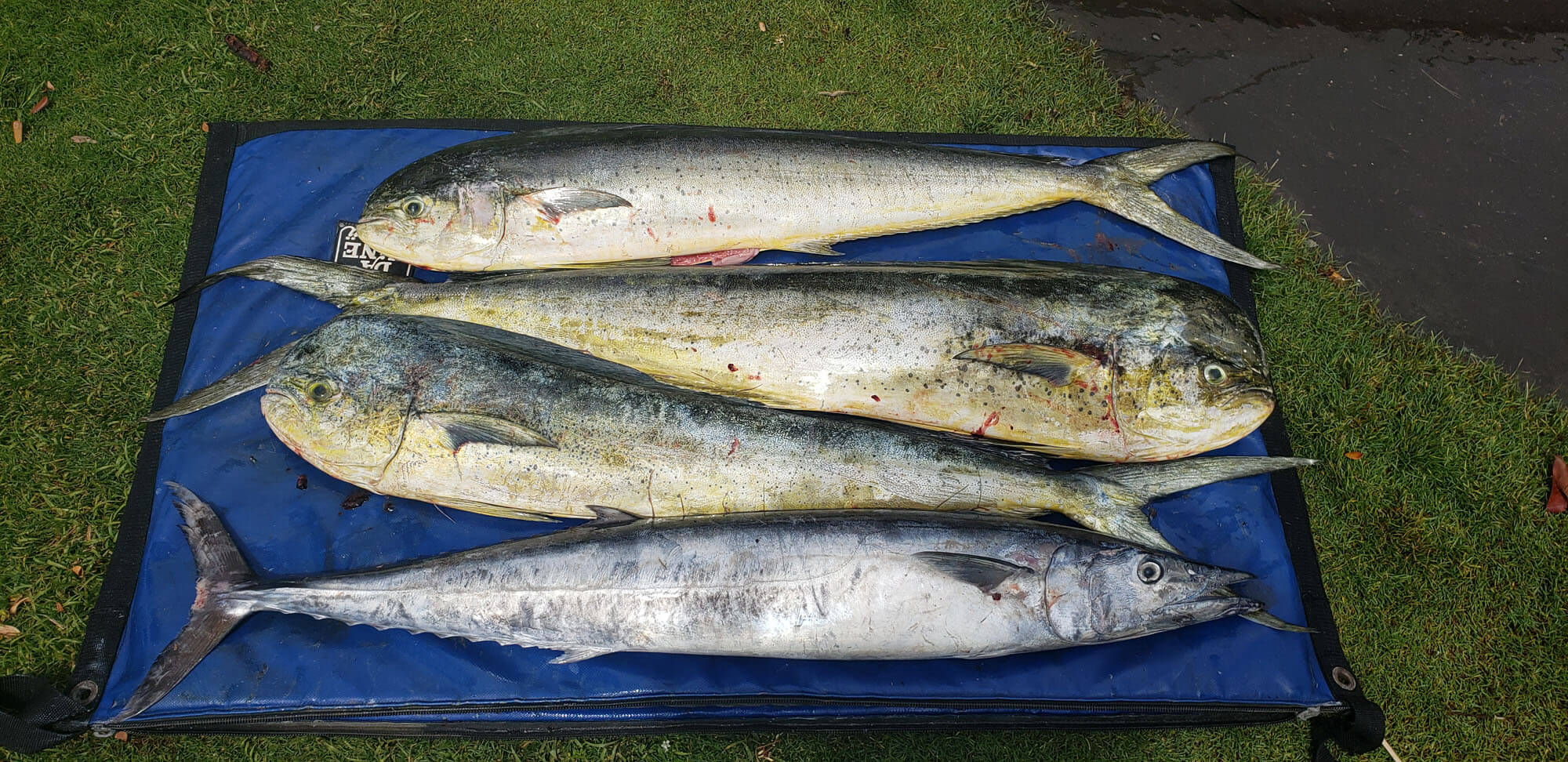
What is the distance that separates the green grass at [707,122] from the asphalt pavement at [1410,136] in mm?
296

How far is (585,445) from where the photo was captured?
9.20 ft

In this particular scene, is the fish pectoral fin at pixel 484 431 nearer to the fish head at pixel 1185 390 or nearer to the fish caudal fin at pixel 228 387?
the fish caudal fin at pixel 228 387

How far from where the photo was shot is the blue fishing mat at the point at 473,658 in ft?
9.47

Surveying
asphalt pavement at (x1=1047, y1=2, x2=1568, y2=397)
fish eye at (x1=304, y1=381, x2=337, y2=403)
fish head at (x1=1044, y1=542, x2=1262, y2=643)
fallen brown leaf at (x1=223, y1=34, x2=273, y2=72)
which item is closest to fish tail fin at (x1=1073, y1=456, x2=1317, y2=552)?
fish head at (x1=1044, y1=542, x2=1262, y2=643)

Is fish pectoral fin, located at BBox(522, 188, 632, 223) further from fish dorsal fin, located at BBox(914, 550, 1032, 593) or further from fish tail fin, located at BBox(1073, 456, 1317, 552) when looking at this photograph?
fish tail fin, located at BBox(1073, 456, 1317, 552)

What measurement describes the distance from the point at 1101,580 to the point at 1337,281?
276cm

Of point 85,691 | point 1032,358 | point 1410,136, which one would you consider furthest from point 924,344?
point 1410,136

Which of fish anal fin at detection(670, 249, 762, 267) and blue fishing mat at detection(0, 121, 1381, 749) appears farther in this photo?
fish anal fin at detection(670, 249, 762, 267)

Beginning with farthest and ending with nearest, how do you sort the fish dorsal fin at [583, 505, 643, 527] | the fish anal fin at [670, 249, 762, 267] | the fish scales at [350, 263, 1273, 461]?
the fish anal fin at [670, 249, 762, 267], the fish scales at [350, 263, 1273, 461], the fish dorsal fin at [583, 505, 643, 527]

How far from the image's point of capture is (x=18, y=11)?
13.8 feet

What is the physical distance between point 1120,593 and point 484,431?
226cm

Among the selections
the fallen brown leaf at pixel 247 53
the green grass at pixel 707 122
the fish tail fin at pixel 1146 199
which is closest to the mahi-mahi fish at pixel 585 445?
the green grass at pixel 707 122

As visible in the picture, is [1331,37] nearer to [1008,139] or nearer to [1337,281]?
[1337,281]

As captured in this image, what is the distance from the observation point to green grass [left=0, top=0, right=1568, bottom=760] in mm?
3262
